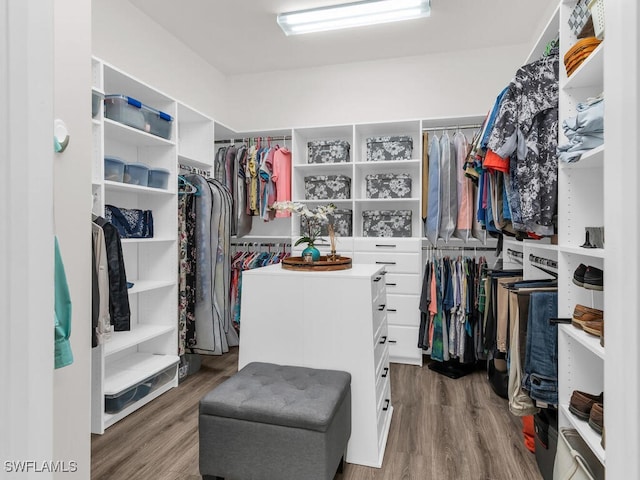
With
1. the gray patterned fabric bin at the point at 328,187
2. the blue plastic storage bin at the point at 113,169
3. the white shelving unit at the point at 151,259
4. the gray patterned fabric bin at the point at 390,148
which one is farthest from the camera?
A: the gray patterned fabric bin at the point at 328,187

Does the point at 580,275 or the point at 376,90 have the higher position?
the point at 376,90

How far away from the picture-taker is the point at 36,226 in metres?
0.40

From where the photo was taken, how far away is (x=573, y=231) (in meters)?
1.69

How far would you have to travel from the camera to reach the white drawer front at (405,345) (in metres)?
3.31

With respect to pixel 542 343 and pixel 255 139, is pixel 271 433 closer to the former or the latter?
pixel 542 343

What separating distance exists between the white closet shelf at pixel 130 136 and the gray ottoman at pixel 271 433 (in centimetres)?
177

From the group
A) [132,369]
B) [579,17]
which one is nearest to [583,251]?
[579,17]

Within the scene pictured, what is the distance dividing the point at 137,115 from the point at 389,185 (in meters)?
2.13

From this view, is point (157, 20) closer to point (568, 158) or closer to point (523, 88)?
point (523, 88)

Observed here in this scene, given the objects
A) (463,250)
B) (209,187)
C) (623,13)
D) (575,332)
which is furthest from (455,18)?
(623,13)

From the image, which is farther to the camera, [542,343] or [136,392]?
[136,392]

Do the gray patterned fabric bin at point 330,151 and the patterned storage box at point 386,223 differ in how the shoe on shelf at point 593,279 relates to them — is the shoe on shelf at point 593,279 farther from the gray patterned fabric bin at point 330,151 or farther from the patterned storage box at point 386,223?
the gray patterned fabric bin at point 330,151

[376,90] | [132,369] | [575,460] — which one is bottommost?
[132,369]

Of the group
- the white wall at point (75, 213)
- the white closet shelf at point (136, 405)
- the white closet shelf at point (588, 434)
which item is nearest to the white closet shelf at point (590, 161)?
the white closet shelf at point (588, 434)
